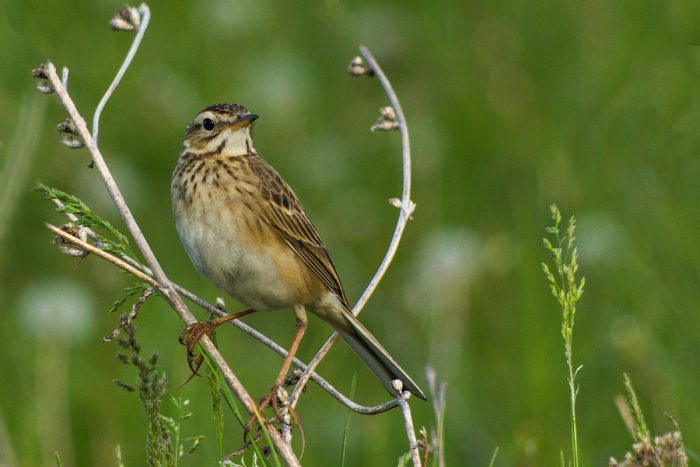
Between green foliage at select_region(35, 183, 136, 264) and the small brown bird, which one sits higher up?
green foliage at select_region(35, 183, 136, 264)

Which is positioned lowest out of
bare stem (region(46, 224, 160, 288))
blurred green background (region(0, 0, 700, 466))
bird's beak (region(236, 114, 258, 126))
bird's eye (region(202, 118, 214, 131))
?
blurred green background (region(0, 0, 700, 466))

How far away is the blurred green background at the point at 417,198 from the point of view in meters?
6.34

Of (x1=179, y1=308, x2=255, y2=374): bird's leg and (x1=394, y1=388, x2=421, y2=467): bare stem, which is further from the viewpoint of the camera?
(x1=179, y1=308, x2=255, y2=374): bird's leg

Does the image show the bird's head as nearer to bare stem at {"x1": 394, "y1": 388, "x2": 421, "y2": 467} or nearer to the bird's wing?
the bird's wing

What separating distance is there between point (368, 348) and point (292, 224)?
756 millimetres

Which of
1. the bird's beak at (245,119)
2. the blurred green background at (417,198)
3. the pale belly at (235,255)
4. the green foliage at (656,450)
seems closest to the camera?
the green foliage at (656,450)

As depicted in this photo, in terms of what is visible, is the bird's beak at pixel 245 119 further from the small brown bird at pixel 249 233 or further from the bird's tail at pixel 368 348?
the bird's tail at pixel 368 348

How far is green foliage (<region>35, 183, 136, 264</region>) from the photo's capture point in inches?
150

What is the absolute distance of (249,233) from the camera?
5.39m

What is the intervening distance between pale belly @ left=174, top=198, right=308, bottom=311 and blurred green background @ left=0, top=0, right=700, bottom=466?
0.75 m

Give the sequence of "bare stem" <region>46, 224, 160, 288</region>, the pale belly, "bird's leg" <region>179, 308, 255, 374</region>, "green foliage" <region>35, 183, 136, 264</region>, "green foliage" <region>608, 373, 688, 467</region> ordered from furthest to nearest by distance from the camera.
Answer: the pale belly
"bird's leg" <region>179, 308, 255, 374</region>
"bare stem" <region>46, 224, 160, 288</region>
"green foliage" <region>35, 183, 136, 264</region>
"green foliage" <region>608, 373, 688, 467</region>

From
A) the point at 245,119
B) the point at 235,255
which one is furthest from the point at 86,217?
the point at 245,119

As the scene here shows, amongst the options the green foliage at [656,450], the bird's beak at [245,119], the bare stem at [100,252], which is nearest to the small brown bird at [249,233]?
the bird's beak at [245,119]

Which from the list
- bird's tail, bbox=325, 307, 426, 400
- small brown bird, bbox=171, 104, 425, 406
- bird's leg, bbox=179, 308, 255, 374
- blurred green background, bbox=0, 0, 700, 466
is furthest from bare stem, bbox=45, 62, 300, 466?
blurred green background, bbox=0, 0, 700, 466
